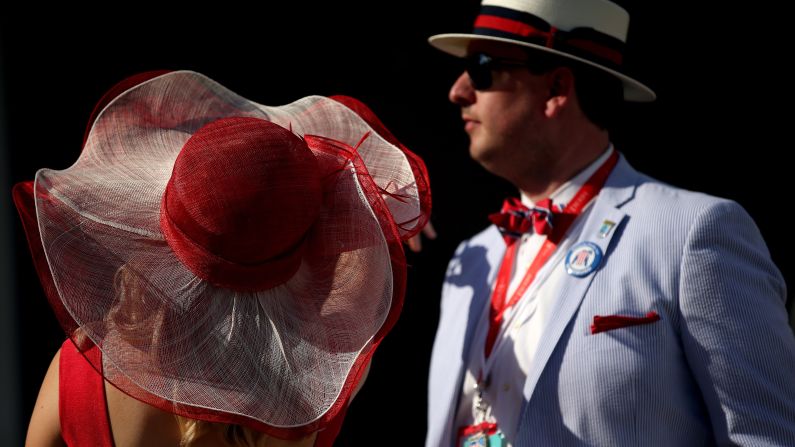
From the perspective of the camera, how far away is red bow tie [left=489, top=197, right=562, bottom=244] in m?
2.52

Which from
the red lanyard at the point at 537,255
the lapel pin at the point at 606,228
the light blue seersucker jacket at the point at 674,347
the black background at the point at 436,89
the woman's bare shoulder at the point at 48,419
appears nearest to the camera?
the woman's bare shoulder at the point at 48,419

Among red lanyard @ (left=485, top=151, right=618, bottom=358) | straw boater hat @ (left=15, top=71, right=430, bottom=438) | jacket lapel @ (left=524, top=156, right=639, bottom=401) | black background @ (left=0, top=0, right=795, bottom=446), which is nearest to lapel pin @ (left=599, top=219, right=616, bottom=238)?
jacket lapel @ (left=524, top=156, right=639, bottom=401)

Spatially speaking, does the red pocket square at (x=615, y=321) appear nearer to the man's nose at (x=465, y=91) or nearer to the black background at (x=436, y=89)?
the man's nose at (x=465, y=91)

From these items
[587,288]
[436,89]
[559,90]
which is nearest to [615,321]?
[587,288]

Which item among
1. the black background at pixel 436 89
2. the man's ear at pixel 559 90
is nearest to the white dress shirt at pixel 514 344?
the man's ear at pixel 559 90

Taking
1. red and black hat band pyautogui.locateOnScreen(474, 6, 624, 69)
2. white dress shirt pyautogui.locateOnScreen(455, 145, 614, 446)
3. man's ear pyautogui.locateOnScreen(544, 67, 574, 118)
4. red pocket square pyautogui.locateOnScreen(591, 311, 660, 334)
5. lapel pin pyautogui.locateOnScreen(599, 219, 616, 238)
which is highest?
red and black hat band pyautogui.locateOnScreen(474, 6, 624, 69)

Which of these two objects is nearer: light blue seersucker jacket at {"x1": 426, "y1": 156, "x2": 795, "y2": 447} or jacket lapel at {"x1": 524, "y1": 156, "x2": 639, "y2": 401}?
light blue seersucker jacket at {"x1": 426, "y1": 156, "x2": 795, "y2": 447}

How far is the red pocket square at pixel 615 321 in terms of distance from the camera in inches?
85.8

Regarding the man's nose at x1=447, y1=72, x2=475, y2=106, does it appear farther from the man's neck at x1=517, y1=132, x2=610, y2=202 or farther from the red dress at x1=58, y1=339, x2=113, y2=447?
the red dress at x1=58, y1=339, x2=113, y2=447

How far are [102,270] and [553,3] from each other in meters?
1.73

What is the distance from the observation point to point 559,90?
9.02 feet

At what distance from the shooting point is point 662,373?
2.15m

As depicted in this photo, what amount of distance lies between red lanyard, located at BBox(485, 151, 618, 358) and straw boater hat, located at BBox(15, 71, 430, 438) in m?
0.96

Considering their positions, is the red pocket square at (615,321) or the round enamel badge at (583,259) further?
the round enamel badge at (583,259)
